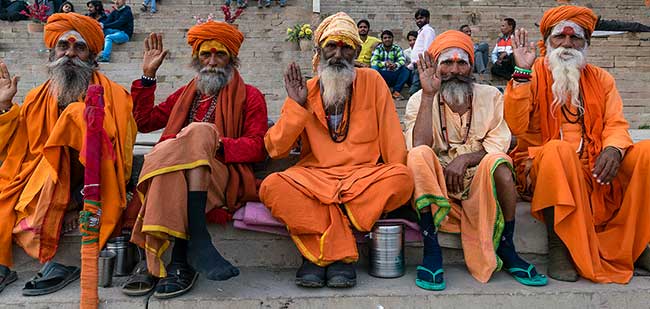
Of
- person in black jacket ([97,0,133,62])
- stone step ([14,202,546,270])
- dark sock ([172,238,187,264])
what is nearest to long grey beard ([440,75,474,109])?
stone step ([14,202,546,270])

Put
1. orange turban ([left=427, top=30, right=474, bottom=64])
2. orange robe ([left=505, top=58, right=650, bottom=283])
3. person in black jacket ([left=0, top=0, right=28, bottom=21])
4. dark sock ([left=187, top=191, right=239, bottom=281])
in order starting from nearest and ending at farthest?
1. dark sock ([left=187, top=191, right=239, bottom=281])
2. orange robe ([left=505, top=58, right=650, bottom=283])
3. orange turban ([left=427, top=30, right=474, bottom=64])
4. person in black jacket ([left=0, top=0, right=28, bottom=21])

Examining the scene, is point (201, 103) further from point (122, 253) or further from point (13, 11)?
point (13, 11)

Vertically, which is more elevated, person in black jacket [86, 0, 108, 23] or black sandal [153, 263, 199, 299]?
person in black jacket [86, 0, 108, 23]

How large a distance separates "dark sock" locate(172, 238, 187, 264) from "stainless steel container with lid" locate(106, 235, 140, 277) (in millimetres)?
430

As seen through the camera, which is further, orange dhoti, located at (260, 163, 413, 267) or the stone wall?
the stone wall

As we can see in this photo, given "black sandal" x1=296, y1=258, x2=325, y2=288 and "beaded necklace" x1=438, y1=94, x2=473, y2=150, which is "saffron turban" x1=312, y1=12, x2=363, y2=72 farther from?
"black sandal" x1=296, y1=258, x2=325, y2=288

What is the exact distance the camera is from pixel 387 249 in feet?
10.00

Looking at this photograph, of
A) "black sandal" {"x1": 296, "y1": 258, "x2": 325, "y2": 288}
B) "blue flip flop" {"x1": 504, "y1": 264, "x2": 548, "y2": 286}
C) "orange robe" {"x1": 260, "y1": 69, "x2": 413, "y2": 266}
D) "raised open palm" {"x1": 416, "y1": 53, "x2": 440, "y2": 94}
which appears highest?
"raised open palm" {"x1": 416, "y1": 53, "x2": 440, "y2": 94}

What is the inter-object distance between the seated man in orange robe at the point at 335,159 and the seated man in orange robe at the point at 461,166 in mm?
164

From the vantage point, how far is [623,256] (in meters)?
3.12

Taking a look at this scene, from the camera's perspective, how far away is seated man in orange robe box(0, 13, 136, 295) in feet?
9.96

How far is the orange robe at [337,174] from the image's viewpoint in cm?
300

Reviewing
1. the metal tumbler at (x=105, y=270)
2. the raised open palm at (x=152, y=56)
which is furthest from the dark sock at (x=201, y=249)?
the raised open palm at (x=152, y=56)

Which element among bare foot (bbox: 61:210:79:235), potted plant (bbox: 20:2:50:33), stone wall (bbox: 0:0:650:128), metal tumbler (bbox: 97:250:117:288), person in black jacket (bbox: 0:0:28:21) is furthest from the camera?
person in black jacket (bbox: 0:0:28:21)
